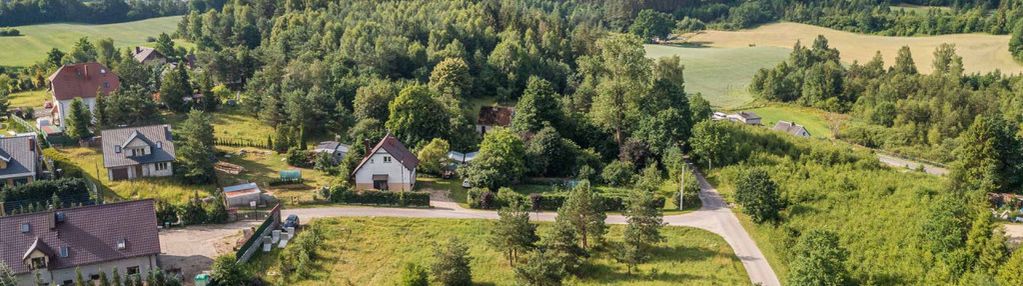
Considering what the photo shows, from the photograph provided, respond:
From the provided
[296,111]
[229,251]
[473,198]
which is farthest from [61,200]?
[473,198]

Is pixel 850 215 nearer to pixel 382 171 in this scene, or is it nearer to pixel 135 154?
pixel 382 171

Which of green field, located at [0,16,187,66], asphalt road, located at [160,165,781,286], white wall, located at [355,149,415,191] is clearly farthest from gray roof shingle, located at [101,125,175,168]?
green field, located at [0,16,187,66]

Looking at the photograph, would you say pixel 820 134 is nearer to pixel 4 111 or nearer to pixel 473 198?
pixel 473 198

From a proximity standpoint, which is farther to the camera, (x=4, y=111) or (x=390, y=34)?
(x=390, y=34)

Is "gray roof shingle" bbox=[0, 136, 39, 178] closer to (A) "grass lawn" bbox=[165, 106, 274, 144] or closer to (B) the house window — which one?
(A) "grass lawn" bbox=[165, 106, 274, 144]

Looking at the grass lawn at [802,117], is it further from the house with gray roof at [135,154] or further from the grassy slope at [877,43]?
the house with gray roof at [135,154]

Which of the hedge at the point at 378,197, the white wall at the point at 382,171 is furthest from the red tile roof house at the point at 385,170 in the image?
the hedge at the point at 378,197
